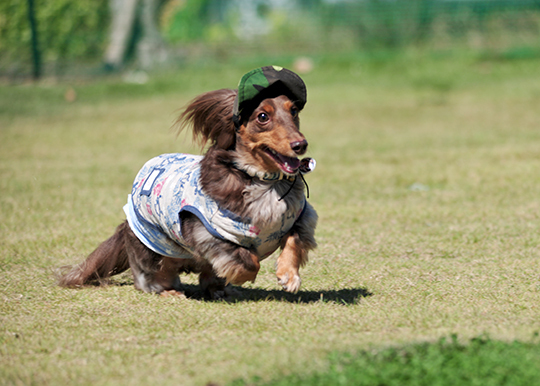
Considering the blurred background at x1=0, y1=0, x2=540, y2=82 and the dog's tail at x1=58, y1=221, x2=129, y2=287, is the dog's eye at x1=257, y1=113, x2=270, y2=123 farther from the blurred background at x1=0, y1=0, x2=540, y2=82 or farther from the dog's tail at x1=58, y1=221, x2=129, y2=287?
the blurred background at x1=0, y1=0, x2=540, y2=82

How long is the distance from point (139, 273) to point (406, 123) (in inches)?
351

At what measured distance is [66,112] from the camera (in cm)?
1389

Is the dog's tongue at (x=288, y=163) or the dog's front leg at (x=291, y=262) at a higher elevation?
the dog's tongue at (x=288, y=163)

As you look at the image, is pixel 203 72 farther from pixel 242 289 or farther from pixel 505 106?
pixel 242 289

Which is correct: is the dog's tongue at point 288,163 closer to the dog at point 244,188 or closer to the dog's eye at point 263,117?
the dog at point 244,188

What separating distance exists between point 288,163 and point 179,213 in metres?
0.77

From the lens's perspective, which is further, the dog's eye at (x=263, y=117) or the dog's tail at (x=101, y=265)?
the dog's tail at (x=101, y=265)

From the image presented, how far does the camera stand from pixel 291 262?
392cm

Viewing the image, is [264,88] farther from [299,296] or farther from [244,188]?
[299,296]

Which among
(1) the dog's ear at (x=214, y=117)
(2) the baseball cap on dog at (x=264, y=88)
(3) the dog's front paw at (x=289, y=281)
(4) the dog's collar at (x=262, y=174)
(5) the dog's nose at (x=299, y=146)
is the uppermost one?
(2) the baseball cap on dog at (x=264, y=88)

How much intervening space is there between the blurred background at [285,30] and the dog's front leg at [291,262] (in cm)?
1416

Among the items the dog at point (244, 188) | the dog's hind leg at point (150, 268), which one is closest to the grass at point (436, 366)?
the dog at point (244, 188)

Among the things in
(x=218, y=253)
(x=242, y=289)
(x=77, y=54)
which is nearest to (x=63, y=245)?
(x=242, y=289)

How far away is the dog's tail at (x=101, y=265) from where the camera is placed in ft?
15.5
